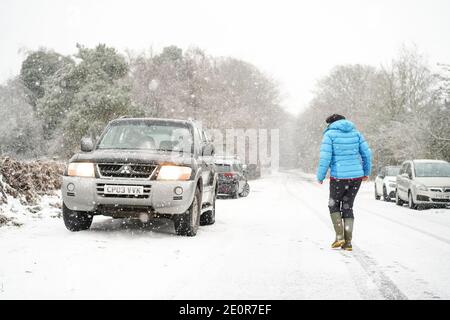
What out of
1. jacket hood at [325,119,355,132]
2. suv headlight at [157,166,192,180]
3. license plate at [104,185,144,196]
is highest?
jacket hood at [325,119,355,132]

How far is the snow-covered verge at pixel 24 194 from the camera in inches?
358

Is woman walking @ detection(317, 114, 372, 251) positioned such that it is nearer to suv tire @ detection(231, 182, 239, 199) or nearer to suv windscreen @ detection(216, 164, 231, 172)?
suv tire @ detection(231, 182, 239, 199)

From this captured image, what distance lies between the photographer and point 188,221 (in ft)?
25.5

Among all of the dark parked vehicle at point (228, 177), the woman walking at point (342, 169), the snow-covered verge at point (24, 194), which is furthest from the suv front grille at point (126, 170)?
the dark parked vehicle at point (228, 177)

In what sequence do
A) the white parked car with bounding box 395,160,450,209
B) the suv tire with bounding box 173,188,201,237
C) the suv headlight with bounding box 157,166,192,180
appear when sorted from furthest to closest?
the white parked car with bounding box 395,160,450,209, the suv tire with bounding box 173,188,201,237, the suv headlight with bounding box 157,166,192,180

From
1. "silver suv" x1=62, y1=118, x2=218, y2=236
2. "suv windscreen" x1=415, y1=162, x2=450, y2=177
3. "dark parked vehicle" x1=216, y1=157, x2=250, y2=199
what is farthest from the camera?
"dark parked vehicle" x1=216, y1=157, x2=250, y2=199

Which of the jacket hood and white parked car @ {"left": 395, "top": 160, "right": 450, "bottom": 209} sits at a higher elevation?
the jacket hood

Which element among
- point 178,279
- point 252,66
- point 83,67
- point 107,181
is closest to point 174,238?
point 107,181

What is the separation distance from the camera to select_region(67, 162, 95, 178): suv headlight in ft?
24.6

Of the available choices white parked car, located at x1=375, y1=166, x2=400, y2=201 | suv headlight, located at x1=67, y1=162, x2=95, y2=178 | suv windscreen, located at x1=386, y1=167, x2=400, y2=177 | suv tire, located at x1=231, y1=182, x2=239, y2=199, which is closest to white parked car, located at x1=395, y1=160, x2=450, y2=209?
white parked car, located at x1=375, y1=166, x2=400, y2=201

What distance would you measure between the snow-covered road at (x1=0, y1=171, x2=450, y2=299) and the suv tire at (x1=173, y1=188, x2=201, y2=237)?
0.15 metres

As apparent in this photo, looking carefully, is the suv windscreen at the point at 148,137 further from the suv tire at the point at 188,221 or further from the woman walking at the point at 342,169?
the woman walking at the point at 342,169
